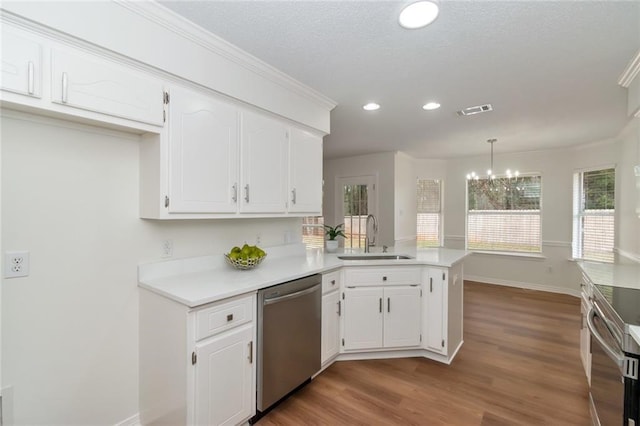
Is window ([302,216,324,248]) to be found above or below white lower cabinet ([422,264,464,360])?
above

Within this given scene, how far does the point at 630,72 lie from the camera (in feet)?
7.41

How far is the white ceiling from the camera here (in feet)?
5.35

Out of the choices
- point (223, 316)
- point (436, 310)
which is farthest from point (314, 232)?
point (223, 316)

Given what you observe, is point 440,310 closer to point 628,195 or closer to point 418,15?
point 418,15

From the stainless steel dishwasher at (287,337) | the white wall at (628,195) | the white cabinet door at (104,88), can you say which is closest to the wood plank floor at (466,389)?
the stainless steel dishwasher at (287,337)

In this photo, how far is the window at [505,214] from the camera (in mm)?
5445

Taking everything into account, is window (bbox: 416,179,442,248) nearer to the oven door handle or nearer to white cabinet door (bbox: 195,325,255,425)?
the oven door handle

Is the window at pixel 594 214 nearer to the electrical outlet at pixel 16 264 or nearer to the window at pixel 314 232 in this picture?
the window at pixel 314 232

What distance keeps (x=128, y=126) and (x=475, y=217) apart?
610cm

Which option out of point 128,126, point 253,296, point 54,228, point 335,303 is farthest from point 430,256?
point 54,228

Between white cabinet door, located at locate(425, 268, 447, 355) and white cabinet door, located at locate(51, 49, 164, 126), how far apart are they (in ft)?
8.22

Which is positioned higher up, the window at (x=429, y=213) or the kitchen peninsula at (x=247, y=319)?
the window at (x=429, y=213)

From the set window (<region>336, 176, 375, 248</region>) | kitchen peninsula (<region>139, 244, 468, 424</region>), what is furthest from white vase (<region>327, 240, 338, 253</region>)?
window (<region>336, 176, 375, 248</region>)

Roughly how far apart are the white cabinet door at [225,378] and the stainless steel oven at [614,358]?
1.89m
